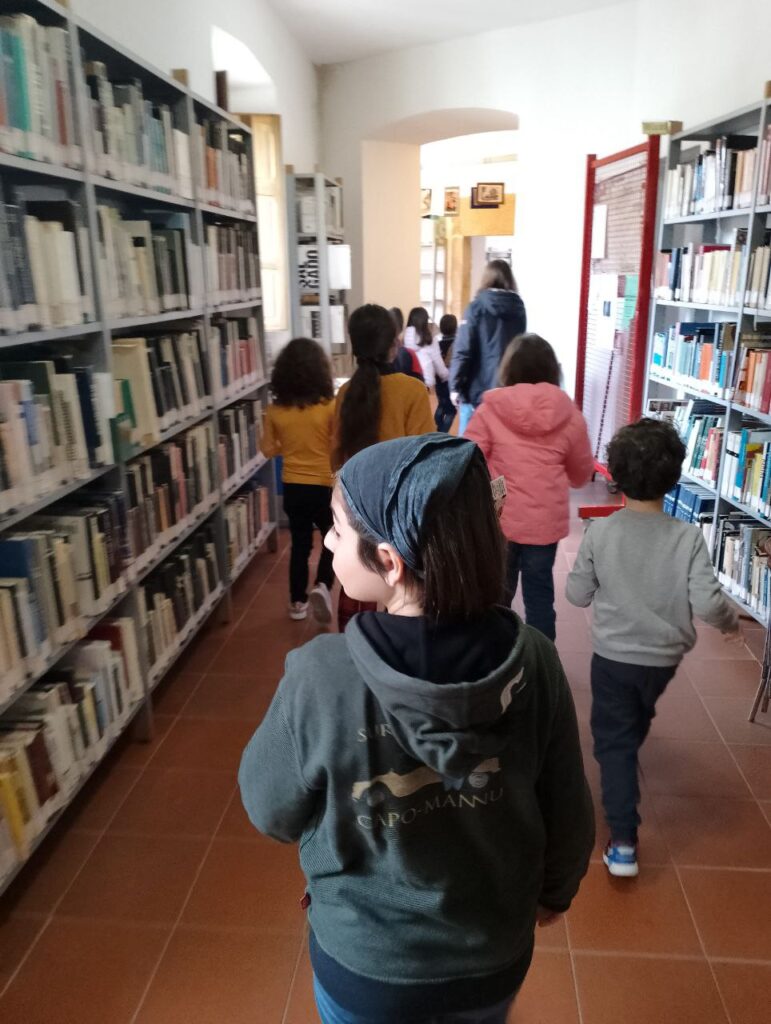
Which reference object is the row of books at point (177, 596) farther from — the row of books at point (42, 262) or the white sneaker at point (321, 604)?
the row of books at point (42, 262)

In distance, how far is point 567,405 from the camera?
8.98 feet

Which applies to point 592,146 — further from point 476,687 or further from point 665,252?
point 476,687

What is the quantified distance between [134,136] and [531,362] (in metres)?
1.53

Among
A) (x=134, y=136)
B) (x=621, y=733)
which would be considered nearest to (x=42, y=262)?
(x=134, y=136)

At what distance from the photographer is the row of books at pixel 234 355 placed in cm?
349

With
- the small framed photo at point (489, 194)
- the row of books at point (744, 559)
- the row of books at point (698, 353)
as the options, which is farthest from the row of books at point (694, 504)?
the small framed photo at point (489, 194)

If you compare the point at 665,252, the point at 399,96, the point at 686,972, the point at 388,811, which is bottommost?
the point at 686,972

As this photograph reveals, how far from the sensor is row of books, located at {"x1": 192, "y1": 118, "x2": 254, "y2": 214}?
10.8 feet

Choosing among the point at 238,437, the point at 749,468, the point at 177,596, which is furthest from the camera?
the point at 238,437

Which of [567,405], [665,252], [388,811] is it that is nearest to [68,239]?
[567,405]

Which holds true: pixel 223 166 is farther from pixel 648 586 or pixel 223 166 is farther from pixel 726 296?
pixel 648 586

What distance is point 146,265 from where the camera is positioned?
270cm

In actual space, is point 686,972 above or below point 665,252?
below

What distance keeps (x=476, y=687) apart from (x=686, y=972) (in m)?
1.50
